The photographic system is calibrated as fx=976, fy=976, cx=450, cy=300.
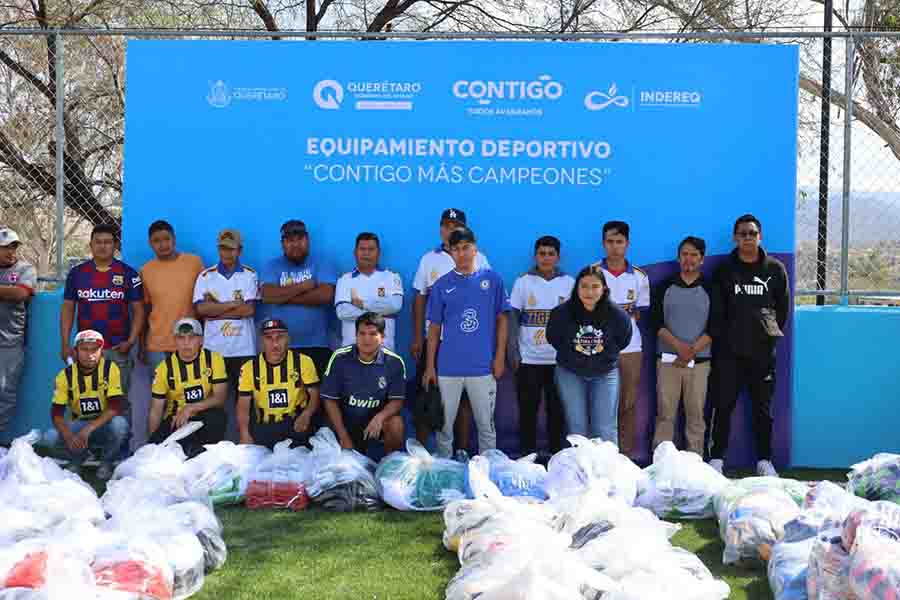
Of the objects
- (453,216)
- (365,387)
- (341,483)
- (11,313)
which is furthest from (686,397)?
(11,313)

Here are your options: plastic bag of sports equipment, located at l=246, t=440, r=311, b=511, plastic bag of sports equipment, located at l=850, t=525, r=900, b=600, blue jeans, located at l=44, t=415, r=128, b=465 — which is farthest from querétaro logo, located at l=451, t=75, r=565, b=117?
plastic bag of sports equipment, located at l=850, t=525, r=900, b=600

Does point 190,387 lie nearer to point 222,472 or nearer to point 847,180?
point 222,472

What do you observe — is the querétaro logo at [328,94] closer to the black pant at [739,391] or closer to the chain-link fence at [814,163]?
the chain-link fence at [814,163]

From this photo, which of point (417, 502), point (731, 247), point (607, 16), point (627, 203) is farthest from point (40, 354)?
point (607, 16)

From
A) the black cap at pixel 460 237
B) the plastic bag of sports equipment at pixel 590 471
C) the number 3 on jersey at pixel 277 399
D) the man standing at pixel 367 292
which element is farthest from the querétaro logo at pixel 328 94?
the plastic bag of sports equipment at pixel 590 471

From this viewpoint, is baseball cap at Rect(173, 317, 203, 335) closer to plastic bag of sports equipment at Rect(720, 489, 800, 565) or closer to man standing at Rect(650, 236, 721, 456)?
man standing at Rect(650, 236, 721, 456)

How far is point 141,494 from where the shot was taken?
501 cm

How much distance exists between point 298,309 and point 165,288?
948mm

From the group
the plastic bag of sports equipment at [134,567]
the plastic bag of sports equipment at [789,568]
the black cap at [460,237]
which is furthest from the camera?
the black cap at [460,237]

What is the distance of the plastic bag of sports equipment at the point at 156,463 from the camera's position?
5.44m

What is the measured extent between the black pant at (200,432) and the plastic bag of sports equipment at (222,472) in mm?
510

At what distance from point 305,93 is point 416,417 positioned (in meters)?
2.45

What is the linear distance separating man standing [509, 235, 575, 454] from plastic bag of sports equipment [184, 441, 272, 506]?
1877mm

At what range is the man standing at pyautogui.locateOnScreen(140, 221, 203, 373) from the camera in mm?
6785
